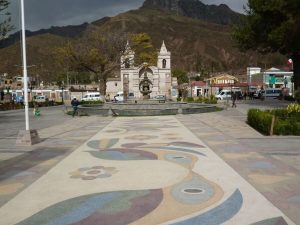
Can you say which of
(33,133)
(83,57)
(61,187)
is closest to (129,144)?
(33,133)

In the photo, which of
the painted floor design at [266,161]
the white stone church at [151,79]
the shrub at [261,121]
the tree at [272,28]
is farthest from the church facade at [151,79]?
the painted floor design at [266,161]

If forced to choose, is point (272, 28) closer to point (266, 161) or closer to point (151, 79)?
point (266, 161)

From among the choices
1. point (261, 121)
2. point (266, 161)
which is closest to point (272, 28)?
point (261, 121)

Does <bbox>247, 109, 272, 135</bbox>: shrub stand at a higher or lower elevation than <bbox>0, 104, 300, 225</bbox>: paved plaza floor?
higher

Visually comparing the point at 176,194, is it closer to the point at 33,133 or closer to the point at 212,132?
the point at 33,133

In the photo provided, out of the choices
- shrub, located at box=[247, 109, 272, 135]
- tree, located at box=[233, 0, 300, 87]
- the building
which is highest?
tree, located at box=[233, 0, 300, 87]

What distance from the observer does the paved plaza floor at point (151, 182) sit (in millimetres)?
6438

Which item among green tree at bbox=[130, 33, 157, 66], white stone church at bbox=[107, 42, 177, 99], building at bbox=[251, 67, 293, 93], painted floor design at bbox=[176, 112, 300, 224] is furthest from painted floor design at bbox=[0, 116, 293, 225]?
white stone church at bbox=[107, 42, 177, 99]

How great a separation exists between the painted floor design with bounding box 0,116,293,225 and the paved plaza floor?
15 millimetres

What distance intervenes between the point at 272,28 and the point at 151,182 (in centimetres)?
3506

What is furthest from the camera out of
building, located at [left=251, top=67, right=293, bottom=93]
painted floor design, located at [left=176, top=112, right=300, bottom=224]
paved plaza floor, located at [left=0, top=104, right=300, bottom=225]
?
building, located at [left=251, top=67, right=293, bottom=93]

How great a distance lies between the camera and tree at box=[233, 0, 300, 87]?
35688 mm

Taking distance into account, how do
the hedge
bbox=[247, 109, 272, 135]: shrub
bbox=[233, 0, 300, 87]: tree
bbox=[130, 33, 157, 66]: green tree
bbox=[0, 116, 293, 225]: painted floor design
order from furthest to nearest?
bbox=[130, 33, 157, 66]: green tree → bbox=[233, 0, 300, 87]: tree → bbox=[247, 109, 272, 135]: shrub → the hedge → bbox=[0, 116, 293, 225]: painted floor design

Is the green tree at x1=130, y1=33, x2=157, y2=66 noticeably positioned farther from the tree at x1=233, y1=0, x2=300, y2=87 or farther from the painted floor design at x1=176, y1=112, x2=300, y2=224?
the painted floor design at x1=176, y1=112, x2=300, y2=224
